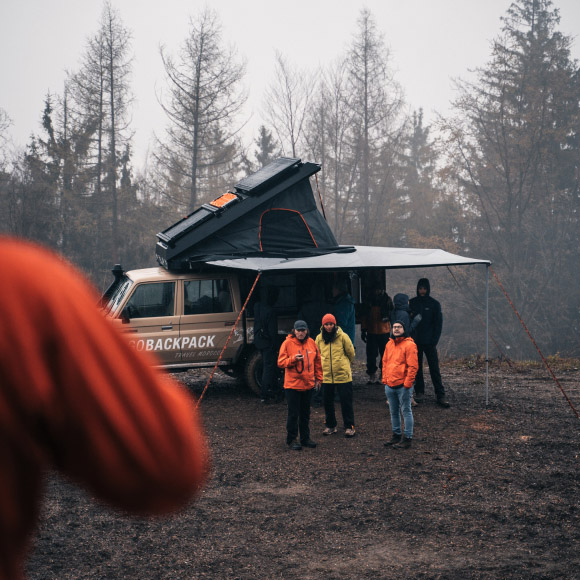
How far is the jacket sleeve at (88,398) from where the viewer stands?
74cm

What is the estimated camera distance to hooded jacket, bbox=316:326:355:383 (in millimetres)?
8156

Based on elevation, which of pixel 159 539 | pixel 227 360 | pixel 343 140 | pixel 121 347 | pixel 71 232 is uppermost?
pixel 343 140

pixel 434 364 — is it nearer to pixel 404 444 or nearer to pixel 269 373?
pixel 404 444

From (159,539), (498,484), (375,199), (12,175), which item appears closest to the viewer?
(159,539)

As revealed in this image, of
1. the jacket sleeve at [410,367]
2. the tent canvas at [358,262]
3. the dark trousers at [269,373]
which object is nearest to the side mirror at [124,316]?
the tent canvas at [358,262]

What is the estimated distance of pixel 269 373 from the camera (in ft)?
33.8

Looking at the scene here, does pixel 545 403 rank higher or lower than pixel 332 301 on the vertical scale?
lower

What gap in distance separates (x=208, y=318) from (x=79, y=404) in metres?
9.61

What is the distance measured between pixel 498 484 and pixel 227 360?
525 cm

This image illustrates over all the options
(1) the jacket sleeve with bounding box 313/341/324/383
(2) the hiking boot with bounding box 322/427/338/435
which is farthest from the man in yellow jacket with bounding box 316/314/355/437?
(2) the hiking boot with bounding box 322/427/338/435

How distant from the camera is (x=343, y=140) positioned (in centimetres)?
3234

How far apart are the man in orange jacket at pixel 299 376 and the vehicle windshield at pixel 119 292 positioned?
3.21 meters

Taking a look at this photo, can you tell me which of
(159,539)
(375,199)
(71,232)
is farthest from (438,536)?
(375,199)

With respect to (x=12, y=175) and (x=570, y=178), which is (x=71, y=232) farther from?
(x=570, y=178)
